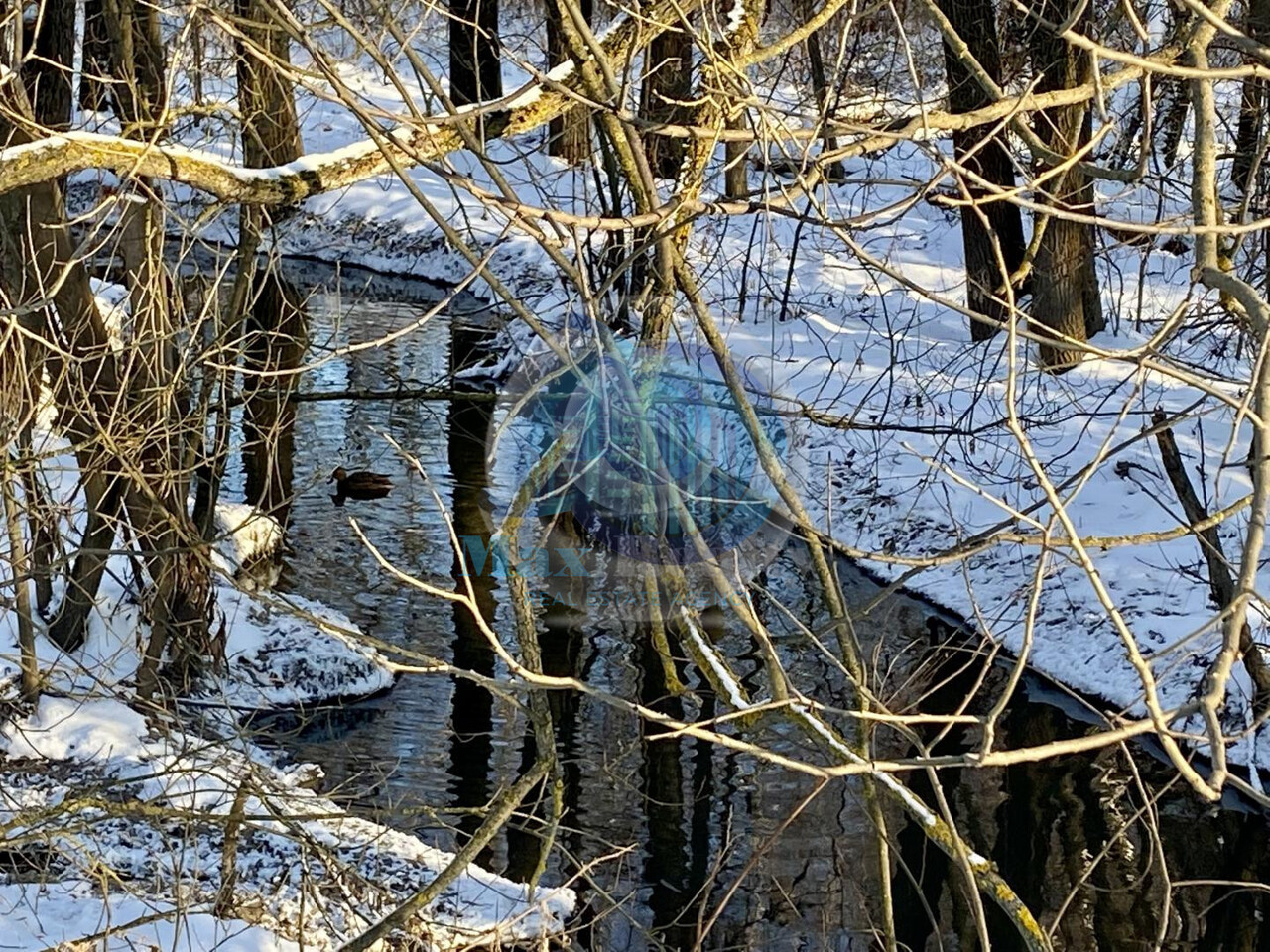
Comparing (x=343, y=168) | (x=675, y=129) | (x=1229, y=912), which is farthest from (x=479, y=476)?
(x=675, y=129)

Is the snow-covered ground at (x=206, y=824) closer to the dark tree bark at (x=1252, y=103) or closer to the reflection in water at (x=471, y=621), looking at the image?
the reflection in water at (x=471, y=621)

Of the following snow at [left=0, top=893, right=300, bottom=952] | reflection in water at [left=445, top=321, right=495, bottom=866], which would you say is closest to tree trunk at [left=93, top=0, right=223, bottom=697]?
snow at [left=0, top=893, right=300, bottom=952]

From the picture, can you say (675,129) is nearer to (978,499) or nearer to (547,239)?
(547,239)

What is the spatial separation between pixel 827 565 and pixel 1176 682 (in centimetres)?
623

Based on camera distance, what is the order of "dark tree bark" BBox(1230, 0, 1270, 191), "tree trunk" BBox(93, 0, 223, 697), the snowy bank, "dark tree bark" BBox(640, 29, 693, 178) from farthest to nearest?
"dark tree bark" BBox(1230, 0, 1270, 191) → "tree trunk" BBox(93, 0, 223, 697) → the snowy bank → "dark tree bark" BBox(640, 29, 693, 178)

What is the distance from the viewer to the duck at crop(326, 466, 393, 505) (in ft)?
39.7

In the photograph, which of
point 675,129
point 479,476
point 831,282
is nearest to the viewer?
point 675,129

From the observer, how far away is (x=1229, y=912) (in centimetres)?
712

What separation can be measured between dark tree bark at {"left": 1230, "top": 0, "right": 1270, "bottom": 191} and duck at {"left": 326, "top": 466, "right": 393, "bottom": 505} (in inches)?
261

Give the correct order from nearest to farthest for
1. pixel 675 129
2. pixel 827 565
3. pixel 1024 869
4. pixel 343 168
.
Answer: pixel 675 129 < pixel 827 565 < pixel 343 168 < pixel 1024 869

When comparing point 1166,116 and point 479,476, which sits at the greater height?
point 1166,116

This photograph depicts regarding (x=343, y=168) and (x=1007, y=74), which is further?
(x=1007, y=74)

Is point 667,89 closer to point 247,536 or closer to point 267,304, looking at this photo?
point 247,536

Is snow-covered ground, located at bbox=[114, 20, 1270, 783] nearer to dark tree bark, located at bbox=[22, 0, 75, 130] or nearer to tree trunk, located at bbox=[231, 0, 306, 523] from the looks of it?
tree trunk, located at bbox=[231, 0, 306, 523]
